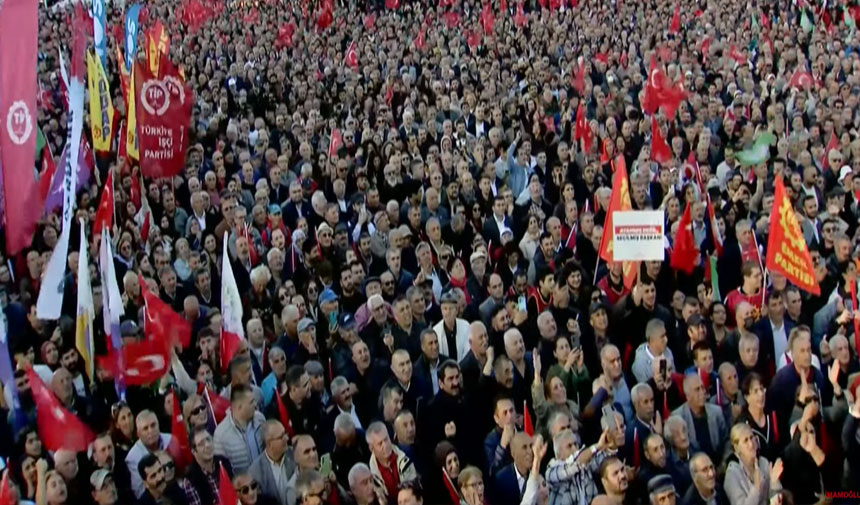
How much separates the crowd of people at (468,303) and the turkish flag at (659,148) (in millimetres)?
118

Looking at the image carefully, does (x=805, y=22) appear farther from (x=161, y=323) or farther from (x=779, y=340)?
(x=161, y=323)

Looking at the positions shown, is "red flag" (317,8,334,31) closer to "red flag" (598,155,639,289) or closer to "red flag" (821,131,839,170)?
"red flag" (821,131,839,170)

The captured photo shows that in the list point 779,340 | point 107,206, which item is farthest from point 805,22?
point 107,206

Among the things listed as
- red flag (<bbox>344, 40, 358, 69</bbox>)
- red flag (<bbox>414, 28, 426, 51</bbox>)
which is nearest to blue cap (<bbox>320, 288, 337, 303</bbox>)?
red flag (<bbox>344, 40, 358, 69</bbox>)

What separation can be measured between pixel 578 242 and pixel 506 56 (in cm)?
940

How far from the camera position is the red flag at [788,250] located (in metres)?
6.60

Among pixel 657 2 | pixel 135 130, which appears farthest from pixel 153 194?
pixel 657 2

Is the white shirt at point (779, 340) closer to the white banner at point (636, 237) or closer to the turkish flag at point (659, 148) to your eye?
the white banner at point (636, 237)

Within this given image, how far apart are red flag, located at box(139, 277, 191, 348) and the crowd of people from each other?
133mm

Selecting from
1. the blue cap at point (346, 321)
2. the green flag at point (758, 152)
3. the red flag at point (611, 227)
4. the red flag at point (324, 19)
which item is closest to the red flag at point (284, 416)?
the blue cap at point (346, 321)

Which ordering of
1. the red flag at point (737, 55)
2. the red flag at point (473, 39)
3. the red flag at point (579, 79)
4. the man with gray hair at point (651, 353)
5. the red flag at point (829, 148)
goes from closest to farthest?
the man with gray hair at point (651, 353) → the red flag at point (829, 148) → the red flag at point (579, 79) → the red flag at point (737, 55) → the red flag at point (473, 39)

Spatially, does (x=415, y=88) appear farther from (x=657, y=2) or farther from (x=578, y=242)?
(x=657, y=2)

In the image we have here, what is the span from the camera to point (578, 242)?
8.58 m

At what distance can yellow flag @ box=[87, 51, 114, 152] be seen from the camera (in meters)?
9.85
